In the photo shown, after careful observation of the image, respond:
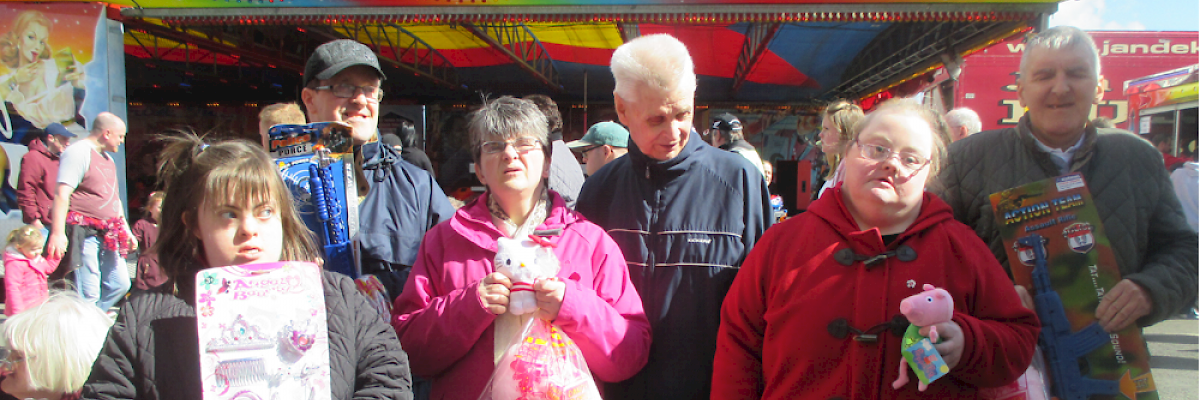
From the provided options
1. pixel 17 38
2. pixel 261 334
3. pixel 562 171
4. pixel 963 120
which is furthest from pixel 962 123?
pixel 17 38

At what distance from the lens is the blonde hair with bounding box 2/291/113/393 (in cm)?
181

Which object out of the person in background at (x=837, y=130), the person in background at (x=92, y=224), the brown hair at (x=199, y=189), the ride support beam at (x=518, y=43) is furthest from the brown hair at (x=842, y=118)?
the person in background at (x=92, y=224)

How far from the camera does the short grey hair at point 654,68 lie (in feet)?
6.30

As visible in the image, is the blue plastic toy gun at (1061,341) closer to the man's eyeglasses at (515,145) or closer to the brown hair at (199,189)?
the man's eyeglasses at (515,145)

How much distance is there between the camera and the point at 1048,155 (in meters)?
1.81

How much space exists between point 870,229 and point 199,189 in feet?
5.52

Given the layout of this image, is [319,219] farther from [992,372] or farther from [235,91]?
[235,91]

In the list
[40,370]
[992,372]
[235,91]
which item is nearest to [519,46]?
[235,91]

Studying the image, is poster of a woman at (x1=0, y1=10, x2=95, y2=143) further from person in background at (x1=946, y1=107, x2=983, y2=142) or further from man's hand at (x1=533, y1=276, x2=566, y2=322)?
person in background at (x1=946, y1=107, x2=983, y2=142)

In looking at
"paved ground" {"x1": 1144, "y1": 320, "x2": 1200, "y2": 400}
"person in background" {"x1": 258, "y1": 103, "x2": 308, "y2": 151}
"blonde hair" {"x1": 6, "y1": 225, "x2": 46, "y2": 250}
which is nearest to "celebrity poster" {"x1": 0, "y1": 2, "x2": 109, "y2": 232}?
"blonde hair" {"x1": 6, "y1": 225, "x2": 46, "y2": 250}

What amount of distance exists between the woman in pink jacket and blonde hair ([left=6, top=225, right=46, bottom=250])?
15.4 feet

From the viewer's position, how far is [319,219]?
194 centimetres

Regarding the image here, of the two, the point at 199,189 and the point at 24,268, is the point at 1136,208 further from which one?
the point at 24,268

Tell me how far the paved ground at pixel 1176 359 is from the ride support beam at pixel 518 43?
6935 mm
